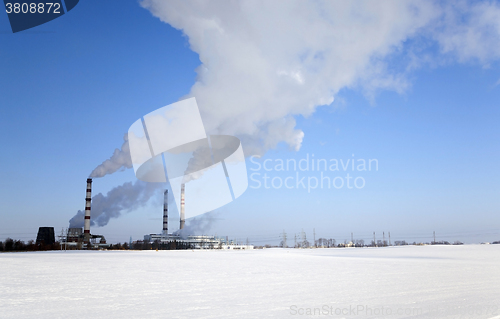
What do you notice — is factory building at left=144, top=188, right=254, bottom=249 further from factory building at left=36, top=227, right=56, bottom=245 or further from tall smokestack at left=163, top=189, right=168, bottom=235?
factory building at left=36, top=227, right=56, bottom=245

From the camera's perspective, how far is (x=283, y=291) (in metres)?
12.5

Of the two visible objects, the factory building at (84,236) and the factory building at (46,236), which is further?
the factory building at (46,236)

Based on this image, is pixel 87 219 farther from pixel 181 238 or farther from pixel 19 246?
pixel 181 238

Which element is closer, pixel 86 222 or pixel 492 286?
pixel 492 286

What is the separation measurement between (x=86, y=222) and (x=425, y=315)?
361 feet

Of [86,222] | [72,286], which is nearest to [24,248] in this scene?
[86,222]

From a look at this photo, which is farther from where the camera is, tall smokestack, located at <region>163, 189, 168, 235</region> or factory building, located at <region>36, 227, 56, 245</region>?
tall smokestack, located at <region>163, 189, 168, 235</region>

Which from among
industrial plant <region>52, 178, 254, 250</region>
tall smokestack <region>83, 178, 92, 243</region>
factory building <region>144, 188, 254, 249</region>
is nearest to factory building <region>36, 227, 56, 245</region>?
industrial plant <region>52, 178, 254, 250</region>

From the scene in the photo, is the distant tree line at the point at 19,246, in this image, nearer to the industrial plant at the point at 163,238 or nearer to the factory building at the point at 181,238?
the industrial plant at the point at 163,238

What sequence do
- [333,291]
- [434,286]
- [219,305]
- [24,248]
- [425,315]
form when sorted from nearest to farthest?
[425,315], [219,305], [333,291], [434,286], [24,248]

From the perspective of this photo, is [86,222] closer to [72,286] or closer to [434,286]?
[72,286]

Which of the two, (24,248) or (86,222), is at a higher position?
(86,222)

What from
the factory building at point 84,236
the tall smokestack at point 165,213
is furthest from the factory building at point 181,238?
the factory building at point 84,236

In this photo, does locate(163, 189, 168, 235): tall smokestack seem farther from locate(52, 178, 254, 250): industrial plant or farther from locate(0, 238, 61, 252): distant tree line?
locate(0, 238, 61, 252): distant tree line
